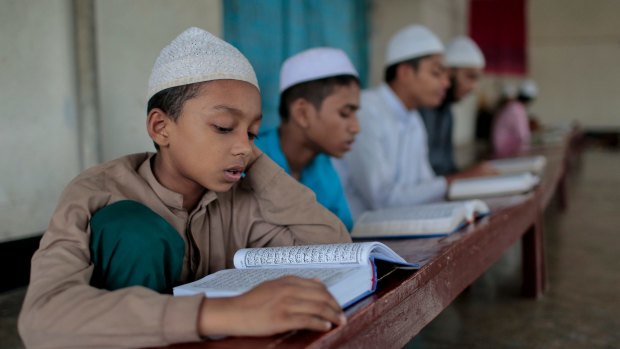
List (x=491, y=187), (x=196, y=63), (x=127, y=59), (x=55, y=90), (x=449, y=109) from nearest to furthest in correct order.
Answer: (x=196, y=63)
(x=55, y=90)
(x=127, y=59)
(x=491, y=187)
(x=449, y=109)

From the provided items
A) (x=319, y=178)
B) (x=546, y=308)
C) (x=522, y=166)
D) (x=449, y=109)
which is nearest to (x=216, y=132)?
(x=319, y=178)

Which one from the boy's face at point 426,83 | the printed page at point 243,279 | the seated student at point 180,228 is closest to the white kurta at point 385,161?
the boy's face at point 426,83

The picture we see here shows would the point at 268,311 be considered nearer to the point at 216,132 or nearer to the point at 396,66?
the point at 216,132

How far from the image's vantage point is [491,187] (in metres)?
2.95

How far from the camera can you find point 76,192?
1.26m

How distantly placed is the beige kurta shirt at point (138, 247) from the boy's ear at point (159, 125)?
6 centimetres

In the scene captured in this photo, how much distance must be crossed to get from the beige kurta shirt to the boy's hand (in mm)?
32

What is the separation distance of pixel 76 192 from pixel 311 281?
54cm

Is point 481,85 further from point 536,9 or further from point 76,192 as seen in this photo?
point 76,192

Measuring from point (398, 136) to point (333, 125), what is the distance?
1127 millimetres

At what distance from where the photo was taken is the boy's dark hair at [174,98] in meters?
1.40

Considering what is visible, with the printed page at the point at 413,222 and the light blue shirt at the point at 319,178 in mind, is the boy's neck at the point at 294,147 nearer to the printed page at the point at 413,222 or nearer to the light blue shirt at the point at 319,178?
the light blue shirt at the point at 319,178

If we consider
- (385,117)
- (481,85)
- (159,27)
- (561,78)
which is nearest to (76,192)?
(159,27)

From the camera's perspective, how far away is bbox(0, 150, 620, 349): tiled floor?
253cm
